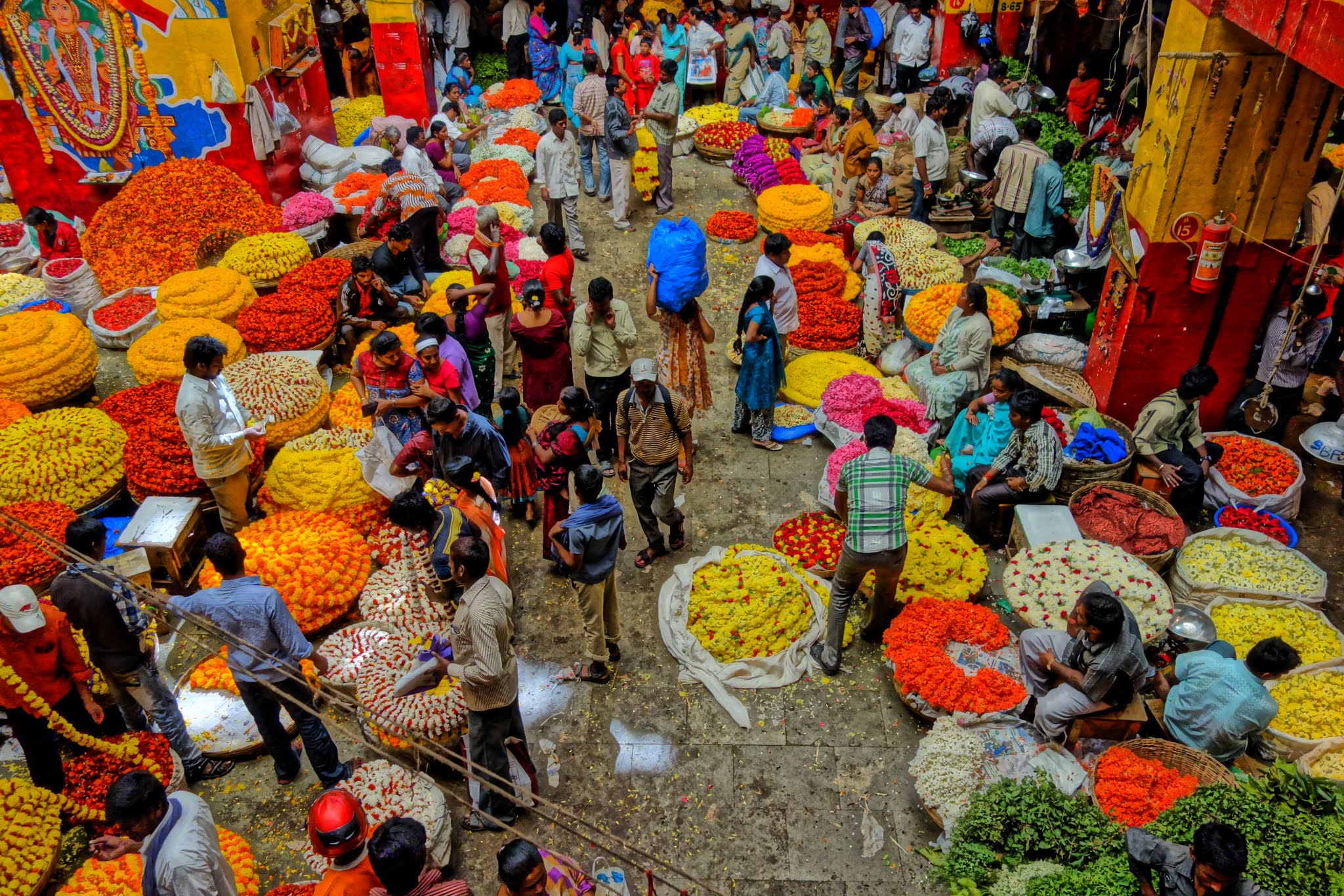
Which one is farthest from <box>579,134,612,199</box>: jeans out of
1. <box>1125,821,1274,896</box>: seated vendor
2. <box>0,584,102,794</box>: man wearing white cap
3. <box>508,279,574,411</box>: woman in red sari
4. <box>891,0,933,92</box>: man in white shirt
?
<box>1125,821,1274,896</box>: seated vendor

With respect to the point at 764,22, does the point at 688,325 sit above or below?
below

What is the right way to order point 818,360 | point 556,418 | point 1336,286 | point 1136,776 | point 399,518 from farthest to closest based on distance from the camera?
point 818,360 → point 1336,286 → point 556,418 → point 399,518 → point 1136,776

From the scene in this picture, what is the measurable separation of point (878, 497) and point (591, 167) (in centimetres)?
883

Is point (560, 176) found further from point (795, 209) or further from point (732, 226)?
point (795, 209)

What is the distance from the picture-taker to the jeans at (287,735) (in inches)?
216

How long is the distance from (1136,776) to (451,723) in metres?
3.97

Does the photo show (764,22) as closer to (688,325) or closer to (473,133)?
(473,133)

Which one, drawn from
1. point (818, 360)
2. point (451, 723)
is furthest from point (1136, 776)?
point (818, 360)

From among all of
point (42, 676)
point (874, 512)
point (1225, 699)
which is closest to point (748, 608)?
point (874, 512)

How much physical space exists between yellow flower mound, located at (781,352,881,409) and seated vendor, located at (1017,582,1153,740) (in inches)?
150

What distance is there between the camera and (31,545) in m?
6.84

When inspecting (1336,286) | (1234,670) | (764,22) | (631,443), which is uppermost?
(764,22)

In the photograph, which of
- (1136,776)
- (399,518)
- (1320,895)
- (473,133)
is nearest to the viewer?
(1320,895)

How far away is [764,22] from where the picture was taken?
1641 cm
